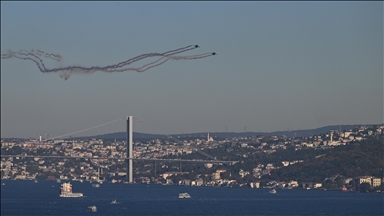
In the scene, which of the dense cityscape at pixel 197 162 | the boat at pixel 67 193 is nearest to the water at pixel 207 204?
the boat at pixel 67 193

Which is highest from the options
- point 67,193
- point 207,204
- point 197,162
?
point 197,162

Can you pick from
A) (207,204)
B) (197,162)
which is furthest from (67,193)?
(197,162)

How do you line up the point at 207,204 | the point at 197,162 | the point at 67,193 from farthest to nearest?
the point at 197,162
the point at 67,193
the point at 207,204

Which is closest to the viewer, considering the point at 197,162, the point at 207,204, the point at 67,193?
the point at 207,204

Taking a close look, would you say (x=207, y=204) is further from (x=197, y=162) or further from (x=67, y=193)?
(x=197, y=162)

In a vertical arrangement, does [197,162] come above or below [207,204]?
above

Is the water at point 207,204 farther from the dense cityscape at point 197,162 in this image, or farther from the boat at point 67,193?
the dense cityscape at point 197,162

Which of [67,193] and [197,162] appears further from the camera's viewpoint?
[197,162]

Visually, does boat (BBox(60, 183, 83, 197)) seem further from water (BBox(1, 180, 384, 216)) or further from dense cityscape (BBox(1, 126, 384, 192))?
dense cityscape (BBox(1, 126, 384, 192))
